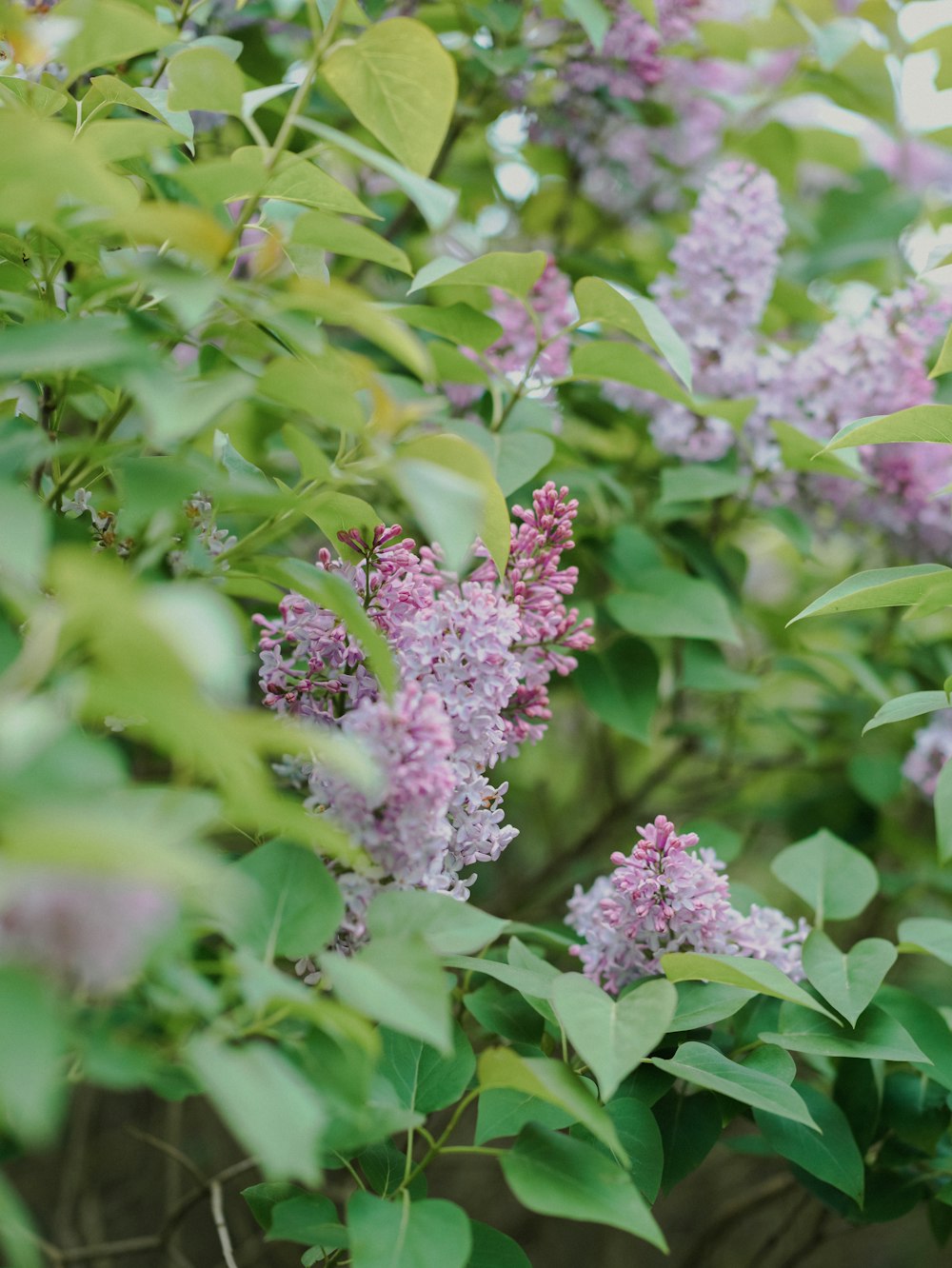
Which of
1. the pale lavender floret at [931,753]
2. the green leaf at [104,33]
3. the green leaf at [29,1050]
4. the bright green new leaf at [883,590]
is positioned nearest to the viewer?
the green leaf at [29,1050]

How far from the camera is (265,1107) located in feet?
1.53

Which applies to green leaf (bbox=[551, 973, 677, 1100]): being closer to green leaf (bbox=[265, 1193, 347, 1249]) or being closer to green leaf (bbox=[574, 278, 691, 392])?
green leaf (bbox=[265, 1193, 347, 1249])

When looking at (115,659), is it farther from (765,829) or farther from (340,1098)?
(765,829)

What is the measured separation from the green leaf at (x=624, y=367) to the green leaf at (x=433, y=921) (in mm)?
577

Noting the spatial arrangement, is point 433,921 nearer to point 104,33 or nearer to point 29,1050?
point 29,1050

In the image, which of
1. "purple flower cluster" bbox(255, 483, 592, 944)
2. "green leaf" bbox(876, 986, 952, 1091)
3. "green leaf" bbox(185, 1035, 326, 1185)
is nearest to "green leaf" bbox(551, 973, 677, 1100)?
"purple flower cluster" bbox(255, 483, 592, 944)

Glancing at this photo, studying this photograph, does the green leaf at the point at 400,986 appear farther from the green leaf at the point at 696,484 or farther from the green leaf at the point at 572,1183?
the green leaf at the point at 696,484

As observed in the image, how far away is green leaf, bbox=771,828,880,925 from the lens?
1098 millimetres

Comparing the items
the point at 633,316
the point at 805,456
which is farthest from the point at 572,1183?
the point at 805,456

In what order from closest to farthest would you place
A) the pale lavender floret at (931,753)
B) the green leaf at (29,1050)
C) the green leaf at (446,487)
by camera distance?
the green leaf at (29,1050) → the green leaf at (446,487) → the pale lavender floret at (931,753)

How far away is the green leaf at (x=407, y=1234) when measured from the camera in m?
0.63

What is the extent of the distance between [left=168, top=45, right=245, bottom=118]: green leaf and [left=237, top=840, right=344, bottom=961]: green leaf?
497 mm

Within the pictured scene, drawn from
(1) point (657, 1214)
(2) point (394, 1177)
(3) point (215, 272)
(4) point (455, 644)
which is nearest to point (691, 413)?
(4) point (455, 644)

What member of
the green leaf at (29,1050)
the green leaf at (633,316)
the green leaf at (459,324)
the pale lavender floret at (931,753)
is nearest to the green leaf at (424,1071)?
the green leaf at (29,1050)
